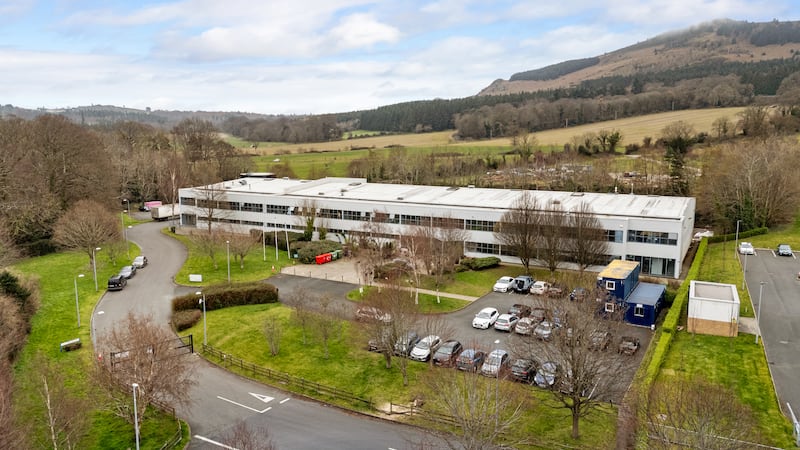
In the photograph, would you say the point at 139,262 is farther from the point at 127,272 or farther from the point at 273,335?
the point at 273,335

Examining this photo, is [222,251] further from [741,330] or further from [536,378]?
[741,330]

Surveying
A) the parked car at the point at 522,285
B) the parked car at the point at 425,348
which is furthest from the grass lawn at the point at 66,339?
the parked car at the point at 522,285

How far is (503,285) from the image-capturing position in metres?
45.8

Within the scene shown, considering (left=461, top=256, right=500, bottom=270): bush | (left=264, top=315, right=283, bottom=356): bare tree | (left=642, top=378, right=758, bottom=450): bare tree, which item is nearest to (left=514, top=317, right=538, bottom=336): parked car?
(left=642, top=378, right=758, bottom=450): bare tree

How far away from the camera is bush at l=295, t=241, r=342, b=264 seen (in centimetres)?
5556

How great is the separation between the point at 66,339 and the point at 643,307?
37.6 metres

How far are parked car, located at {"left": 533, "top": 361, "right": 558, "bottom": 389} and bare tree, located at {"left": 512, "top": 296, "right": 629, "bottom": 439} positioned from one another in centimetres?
29

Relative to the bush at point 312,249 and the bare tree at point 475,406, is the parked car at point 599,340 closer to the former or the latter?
the bare tree at point 475,406

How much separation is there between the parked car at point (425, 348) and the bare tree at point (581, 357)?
846 cm

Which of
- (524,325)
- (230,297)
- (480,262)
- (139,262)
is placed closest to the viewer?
(524,325)

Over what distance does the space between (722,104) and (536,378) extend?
141577mm

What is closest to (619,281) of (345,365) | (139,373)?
(345,365)

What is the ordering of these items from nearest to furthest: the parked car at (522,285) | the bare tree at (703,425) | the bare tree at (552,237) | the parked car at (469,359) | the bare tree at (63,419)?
the bare tree at (703,425), the bare tree at (63,419), the parked car at (469,359), the parked car at (522,285), the bare tree at (552,237)

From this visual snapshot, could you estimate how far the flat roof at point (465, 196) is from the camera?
2105 inches
